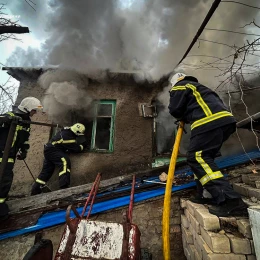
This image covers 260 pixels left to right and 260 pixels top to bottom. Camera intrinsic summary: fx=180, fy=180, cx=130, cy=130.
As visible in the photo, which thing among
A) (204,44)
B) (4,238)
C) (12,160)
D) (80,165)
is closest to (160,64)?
(204,44)

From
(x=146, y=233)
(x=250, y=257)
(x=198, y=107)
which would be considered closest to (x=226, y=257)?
A: (x=250, y=257)

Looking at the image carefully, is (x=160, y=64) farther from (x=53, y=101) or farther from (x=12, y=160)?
(x=12, y=160)

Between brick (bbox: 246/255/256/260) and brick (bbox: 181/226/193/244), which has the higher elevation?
Result: brick (bbox: 181/226/193/244)

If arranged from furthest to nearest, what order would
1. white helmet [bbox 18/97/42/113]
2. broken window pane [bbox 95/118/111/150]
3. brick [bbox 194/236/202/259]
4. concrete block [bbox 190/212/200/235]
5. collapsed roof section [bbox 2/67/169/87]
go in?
broken window pane [bbox 95/118/111/150]
collapsed roof section [bbox 2/67/169/87]
white helmet [bbox 18/97/42/113]
concrete block [bbox 190/212/200/235]
brick [bbox 194/236/202/259]

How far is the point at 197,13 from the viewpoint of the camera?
534 centimetres

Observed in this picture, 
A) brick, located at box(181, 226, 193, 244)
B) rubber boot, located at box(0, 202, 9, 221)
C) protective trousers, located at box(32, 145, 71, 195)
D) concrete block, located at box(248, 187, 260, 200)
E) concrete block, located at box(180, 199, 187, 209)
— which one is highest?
protective trousers, located at box(32, 145, 71, 195)

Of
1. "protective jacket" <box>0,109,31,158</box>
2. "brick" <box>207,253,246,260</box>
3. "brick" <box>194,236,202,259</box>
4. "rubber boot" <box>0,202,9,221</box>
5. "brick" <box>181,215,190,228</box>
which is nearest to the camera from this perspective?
"brick" <box>207,253,246,260</box>

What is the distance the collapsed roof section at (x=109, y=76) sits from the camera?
18.2ft

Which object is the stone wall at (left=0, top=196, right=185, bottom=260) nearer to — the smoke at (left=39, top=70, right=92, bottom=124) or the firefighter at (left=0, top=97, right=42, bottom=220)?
the firefighter at (left=0, top=97, right=42, bottom=220)

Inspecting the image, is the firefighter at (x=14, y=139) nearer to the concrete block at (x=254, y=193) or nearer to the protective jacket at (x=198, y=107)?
the protective jacket at (x=198, y=107)

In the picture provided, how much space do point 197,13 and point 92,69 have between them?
3.54m

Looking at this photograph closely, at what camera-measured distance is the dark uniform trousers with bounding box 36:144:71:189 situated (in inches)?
173

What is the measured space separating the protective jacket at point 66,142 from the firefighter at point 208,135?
318 centimetres

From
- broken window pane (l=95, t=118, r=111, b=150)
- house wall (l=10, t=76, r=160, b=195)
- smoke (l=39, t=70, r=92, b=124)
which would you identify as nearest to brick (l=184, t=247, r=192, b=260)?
house wall (l=10, t=76, r=160, b=195)
